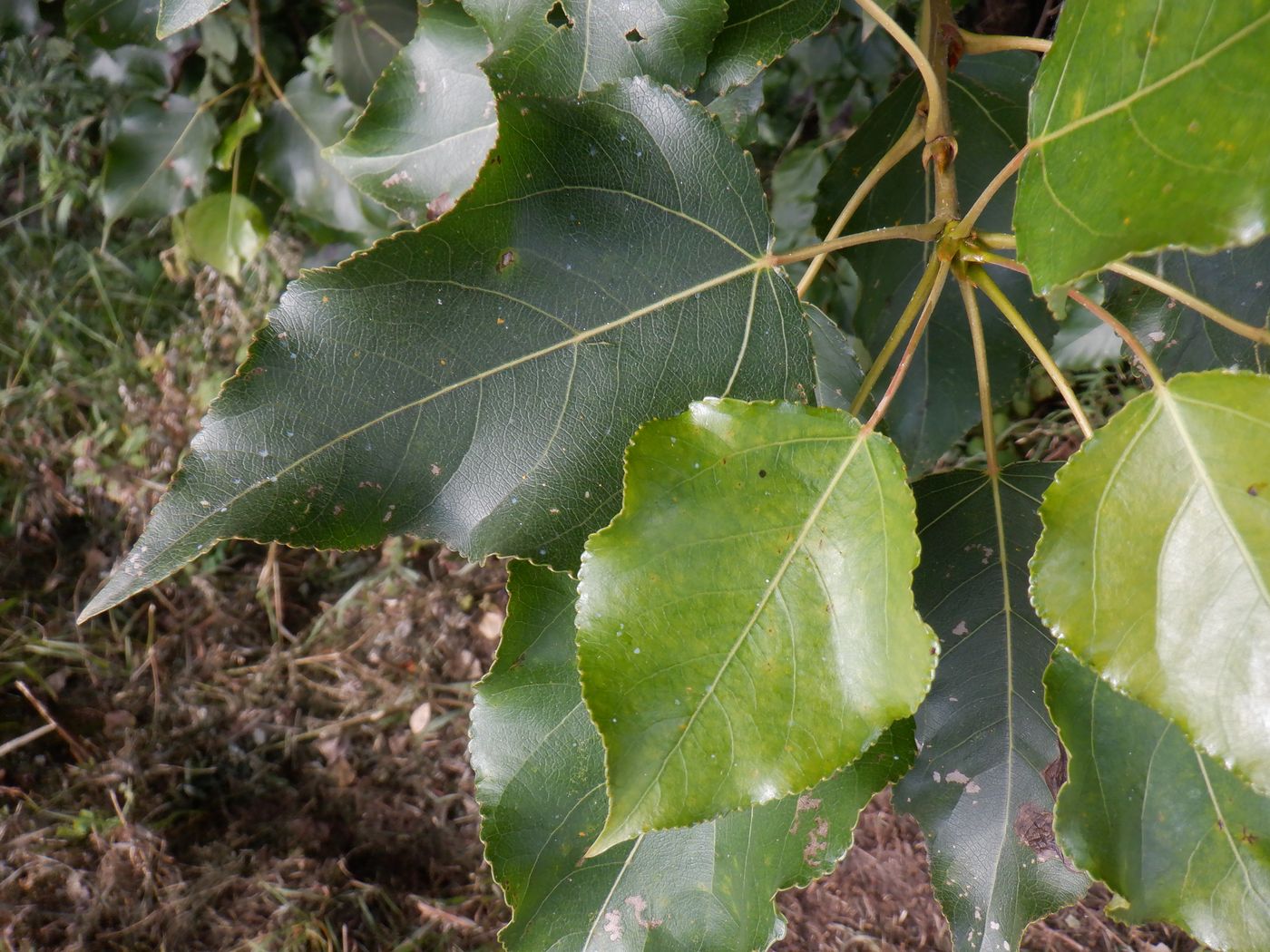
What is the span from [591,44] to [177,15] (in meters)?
0.31

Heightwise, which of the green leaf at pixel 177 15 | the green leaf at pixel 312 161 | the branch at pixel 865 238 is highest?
the green leaf at pixel 177 15

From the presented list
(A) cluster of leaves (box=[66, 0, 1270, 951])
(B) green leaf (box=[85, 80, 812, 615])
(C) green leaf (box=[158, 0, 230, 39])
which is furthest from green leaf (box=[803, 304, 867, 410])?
(C) green leaf (box=[158, 0, 230, 39])

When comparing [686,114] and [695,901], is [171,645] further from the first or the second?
[686,114]

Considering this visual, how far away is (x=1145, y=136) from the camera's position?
17.8 inches

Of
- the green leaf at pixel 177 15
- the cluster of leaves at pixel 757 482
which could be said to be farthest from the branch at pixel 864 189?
the green leaf at pixel 177 15

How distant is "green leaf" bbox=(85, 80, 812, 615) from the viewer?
578 mm

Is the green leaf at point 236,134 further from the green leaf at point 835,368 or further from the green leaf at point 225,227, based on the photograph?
the green leaf at point 835,368

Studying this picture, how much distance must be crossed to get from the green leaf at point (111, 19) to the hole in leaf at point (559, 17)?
742 millimetres

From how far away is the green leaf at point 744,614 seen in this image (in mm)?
519

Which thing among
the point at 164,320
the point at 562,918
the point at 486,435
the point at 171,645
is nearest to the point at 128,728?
the point at 171,645

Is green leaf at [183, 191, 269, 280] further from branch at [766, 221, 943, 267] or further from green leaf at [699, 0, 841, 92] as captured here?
branch at [766, 221, 943, 267]

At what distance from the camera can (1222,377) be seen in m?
0.50

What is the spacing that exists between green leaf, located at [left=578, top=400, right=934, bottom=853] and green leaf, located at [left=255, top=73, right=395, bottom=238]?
96 centimetres

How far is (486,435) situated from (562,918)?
16.2 inches
